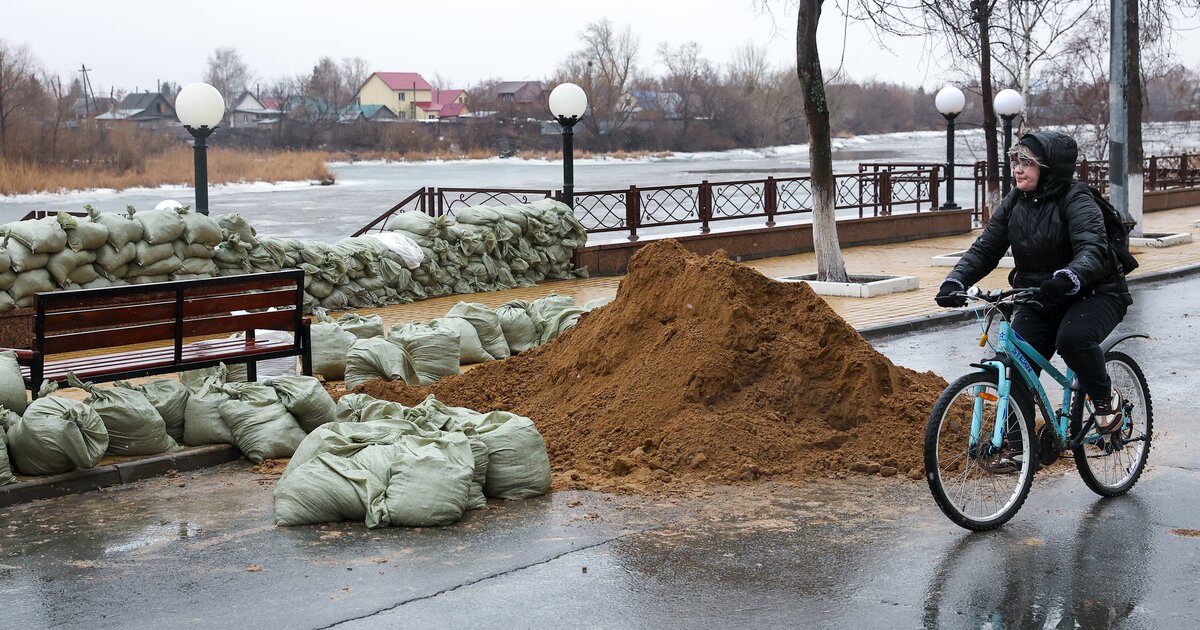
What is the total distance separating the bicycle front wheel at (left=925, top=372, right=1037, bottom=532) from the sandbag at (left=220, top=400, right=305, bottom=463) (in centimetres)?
345

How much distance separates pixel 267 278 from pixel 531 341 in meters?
2.62

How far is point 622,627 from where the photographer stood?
4293 millimetres

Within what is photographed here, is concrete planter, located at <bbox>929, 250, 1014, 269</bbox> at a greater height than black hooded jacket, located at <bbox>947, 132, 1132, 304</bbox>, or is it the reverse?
black hooded jacket, located at <bbox>947, 132, 1132, 304</bbox>

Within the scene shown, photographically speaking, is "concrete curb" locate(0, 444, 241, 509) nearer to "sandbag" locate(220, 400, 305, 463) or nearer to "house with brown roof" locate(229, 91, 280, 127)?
"sandbag" locate(220, 400, 305, 463)

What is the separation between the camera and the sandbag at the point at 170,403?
6.97 metres

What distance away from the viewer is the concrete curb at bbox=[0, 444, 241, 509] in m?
6.05

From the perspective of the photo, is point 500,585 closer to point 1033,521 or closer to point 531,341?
point 1033,521

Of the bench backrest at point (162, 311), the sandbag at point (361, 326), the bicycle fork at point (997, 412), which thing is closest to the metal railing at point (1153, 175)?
the sandbag at point (361, 326)

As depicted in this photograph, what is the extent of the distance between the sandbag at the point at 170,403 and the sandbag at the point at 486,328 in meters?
3.24

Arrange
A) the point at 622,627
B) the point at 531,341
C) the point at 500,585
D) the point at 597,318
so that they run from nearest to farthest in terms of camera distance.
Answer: the point at 622,627
the point at 500,585
the point at 597,318
the point at 531,341

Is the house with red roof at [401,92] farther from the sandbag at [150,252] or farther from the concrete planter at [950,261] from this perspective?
the sandbag at [150,252]

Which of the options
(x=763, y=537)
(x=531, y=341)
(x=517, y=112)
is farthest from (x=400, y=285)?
(x=517, y=112)

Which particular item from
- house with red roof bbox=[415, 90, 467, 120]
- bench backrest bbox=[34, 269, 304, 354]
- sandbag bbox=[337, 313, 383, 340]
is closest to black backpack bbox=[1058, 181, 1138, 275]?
bench backrest bbox=[34, 269, 304, 354]

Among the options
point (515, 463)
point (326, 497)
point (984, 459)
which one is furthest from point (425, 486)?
point (984, 459)
